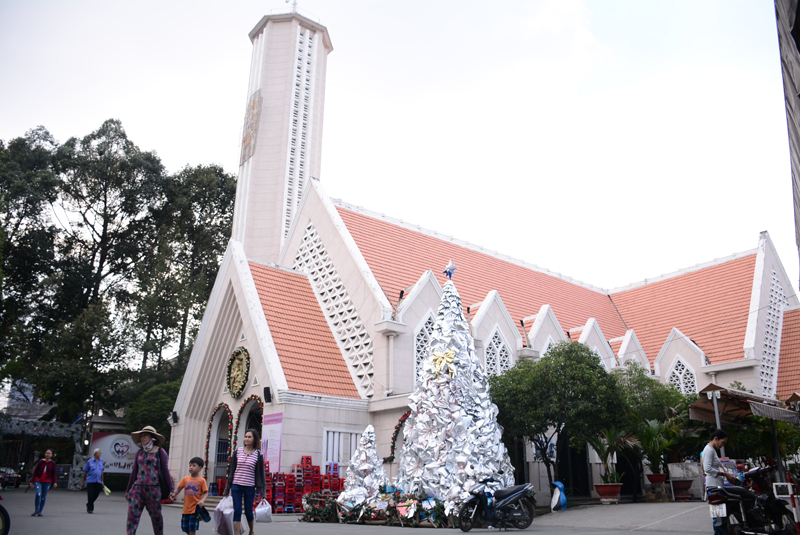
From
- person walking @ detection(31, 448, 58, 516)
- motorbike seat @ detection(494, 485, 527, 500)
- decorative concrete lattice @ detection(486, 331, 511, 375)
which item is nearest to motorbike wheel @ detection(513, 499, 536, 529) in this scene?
motorbike seat @ detection(494, 485, 527, 500)

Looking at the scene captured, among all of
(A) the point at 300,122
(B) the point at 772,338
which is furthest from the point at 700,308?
(A) the point at 300,122

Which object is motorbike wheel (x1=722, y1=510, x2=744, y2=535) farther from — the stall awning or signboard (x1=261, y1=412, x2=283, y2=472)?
signboard (x1=261, y1=412, x2=283, y2=472)

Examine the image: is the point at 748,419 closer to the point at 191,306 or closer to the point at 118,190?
the point at 191,306

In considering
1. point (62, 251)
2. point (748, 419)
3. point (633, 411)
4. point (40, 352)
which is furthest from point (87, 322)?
point (748, 419)

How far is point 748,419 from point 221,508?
15891mm

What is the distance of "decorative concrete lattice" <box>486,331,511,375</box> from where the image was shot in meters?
22.1

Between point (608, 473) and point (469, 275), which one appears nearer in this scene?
point (608, 473)

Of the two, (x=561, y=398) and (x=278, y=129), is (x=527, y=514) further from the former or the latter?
(x=278, y=129)

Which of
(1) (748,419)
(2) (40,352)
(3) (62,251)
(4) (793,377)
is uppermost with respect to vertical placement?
(3) (62,251)

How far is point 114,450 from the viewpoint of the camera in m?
31.5

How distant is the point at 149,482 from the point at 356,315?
1315 cm

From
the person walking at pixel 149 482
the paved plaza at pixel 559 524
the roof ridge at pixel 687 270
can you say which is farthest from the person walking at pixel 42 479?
the roof ridge at pixel 687 270

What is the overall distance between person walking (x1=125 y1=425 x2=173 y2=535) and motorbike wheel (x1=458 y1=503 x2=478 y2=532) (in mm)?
5953

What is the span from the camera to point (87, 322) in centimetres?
3347
